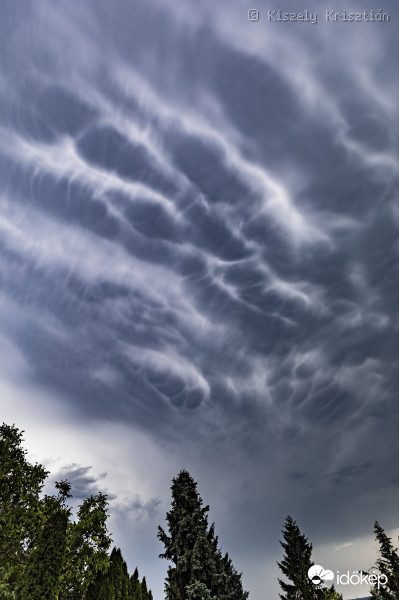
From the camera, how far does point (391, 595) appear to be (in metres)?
36.8

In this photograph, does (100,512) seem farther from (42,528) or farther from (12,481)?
(12,481)

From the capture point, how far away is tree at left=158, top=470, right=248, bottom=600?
21969 millimetres

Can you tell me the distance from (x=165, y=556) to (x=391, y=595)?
31.0 m

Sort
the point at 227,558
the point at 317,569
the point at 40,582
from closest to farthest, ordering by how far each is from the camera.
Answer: the point at 40,582 → the point at 317,569 → the point at 227,558

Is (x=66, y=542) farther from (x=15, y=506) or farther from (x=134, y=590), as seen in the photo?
(x=134, y=590)

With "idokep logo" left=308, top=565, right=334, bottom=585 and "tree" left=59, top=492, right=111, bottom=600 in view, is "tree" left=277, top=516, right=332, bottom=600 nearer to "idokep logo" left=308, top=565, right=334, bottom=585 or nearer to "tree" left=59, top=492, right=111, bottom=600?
"idokep logo" left=308, top=565, right=334, bottom=585

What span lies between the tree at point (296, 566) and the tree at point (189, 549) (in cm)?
1510

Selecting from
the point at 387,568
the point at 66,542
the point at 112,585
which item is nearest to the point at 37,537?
the point at 66,542

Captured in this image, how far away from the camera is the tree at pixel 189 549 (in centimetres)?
2197

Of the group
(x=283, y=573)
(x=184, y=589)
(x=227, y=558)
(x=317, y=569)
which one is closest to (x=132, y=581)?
(x=227, y=558)

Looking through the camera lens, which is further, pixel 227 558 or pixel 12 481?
pixel 227 558

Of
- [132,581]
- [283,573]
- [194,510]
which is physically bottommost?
[132,581]

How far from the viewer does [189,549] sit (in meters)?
23.5

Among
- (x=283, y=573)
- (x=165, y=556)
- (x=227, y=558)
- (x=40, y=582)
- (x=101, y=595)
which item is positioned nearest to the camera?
(x=40, y=582)
